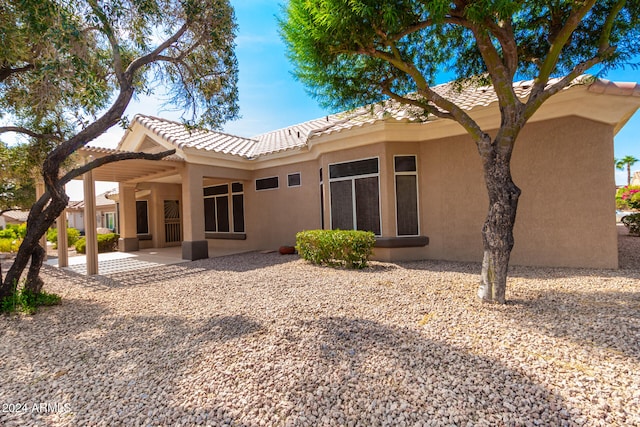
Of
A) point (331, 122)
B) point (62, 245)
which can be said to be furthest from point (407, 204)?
point (62, 245)

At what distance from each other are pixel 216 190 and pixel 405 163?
31.4 feet

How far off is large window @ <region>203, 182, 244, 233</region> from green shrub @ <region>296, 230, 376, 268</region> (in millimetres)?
5942

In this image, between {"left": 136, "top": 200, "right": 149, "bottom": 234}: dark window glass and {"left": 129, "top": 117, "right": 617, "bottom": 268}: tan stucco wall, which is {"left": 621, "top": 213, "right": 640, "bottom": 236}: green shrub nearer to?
{"left": 129, "top": 117, "right": 617, "bottom": 268}: tan stucco wall

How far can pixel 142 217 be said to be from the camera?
16016 millimetres

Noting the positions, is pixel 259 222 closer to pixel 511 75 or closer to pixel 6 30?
pixel 6 30

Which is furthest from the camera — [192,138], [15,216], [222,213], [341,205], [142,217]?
[15,216]

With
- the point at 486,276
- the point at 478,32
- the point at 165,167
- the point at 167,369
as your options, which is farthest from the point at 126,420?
the point at 165,167

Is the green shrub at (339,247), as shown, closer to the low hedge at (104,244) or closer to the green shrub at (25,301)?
the green shrub at (25,301)

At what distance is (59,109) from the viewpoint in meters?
7.24

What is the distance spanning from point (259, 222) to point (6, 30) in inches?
377

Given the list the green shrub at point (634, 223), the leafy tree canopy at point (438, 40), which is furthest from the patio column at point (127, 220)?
the green shrub at point (634, 223)

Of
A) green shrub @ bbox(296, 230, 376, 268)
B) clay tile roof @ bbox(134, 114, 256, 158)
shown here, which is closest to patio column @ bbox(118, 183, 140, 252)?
clay tile roof @ bbox(134, 114, 256, 158)

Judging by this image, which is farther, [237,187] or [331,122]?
[237,187]

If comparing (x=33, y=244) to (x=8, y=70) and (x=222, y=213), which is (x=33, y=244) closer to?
(x=8, y=70)
